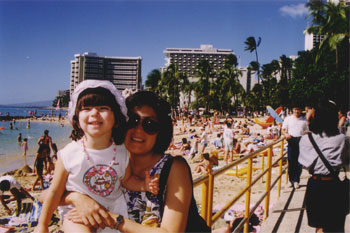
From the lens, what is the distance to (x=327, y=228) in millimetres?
2822

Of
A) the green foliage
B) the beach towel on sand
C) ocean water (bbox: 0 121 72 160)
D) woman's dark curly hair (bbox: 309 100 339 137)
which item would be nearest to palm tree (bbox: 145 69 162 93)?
the green foliage

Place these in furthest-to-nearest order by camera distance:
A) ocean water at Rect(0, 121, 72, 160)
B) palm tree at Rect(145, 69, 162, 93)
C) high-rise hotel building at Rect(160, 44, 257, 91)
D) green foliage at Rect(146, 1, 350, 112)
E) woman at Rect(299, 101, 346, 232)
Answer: high-rise hotel building at Rect(160, 44, 257, 91) < palm tree at Rect(145, 69, 162, 93) < ocean water at Rect(0, 121, 72, 160) < green foliage at Rect(146, 1, 350, 112) < woman at Rect(299, 101, 346, 232)

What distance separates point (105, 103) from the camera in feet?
4.83

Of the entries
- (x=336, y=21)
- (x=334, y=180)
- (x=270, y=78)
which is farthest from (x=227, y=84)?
(x=334, y=180)

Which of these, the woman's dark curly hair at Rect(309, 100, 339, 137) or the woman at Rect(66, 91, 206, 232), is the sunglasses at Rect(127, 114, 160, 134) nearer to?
the woman at Rect(66, 91, 206, 232)

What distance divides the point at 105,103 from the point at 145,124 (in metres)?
0.22

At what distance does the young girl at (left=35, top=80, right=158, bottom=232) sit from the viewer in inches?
56.1

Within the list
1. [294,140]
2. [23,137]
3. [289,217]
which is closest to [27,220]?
[289,217]

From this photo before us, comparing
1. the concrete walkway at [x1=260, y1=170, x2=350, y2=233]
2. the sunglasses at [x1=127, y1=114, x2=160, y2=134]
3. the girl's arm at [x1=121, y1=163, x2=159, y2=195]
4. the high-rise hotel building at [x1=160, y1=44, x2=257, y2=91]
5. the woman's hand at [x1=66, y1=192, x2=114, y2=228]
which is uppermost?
the high-rise hotel building at [x1=160, y1=44, x2=257, y2=91]

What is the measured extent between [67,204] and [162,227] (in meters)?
0.47

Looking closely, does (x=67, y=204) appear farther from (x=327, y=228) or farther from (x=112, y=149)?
(x=327, y=228)

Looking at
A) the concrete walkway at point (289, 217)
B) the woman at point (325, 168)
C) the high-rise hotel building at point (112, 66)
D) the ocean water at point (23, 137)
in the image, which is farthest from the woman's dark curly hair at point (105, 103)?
the high-rise hotel building at point (112, 66)

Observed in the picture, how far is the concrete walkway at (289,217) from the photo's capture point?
11.3 feet

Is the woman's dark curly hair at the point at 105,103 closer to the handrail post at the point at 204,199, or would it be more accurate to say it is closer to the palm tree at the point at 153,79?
the handrail post at the point at 204,199
